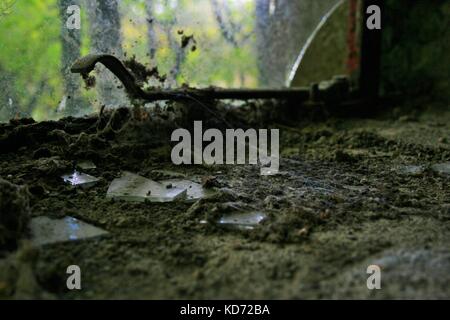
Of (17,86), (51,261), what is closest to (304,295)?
(51,261)

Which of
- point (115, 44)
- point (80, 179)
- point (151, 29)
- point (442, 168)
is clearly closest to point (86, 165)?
point (80, 179)

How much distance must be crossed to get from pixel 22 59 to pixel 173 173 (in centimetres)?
117

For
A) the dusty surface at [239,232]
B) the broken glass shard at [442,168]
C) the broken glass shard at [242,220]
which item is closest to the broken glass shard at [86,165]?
the dusty surface at [239,232]

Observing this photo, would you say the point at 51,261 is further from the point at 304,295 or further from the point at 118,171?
the point at 118,171

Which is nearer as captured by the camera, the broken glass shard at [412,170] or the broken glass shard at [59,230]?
the broken glass shard at [59,230]

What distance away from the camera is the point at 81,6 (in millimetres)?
2895

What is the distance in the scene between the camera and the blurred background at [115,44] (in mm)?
2773

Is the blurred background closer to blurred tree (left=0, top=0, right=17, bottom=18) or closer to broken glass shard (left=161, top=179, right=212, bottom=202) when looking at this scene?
blurred tree (left=0, top=0, right=17, bottom=18)

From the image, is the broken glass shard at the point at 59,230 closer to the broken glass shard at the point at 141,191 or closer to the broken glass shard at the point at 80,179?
the broken glass shard at the point at 141,191

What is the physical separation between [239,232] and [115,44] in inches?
71.5

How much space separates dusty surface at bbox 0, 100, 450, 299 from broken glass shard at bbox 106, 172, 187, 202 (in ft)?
0.14

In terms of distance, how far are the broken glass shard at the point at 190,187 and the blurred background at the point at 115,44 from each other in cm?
102

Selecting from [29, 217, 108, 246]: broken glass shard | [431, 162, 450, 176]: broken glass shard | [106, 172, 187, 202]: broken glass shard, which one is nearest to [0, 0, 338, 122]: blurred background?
[106, 172, 187, 202]: broken glass shard

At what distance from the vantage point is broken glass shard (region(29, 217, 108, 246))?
1.65 m
